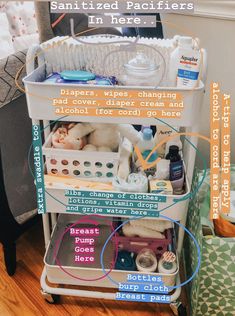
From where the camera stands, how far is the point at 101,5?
2.04ft

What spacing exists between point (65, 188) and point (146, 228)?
0.90ft

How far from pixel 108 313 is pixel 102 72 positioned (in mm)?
740

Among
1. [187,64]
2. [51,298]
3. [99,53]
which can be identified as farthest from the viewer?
[51,298]

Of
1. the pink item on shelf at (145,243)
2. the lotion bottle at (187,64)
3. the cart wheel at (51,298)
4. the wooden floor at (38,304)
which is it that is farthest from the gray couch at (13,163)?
the lotion bottle at (187,64)

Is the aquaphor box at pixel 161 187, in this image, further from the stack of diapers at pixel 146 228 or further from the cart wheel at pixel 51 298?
the cart wheel at pixel 51 298

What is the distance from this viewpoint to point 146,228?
1052mm

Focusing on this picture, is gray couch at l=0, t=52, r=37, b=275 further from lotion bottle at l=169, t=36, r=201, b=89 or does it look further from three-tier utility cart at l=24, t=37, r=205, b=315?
lotion bottle at l=169, t=36, r=201, b=89

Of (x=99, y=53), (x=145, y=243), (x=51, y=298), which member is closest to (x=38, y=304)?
(x=51, y=298)

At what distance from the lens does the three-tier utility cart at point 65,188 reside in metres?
0.79

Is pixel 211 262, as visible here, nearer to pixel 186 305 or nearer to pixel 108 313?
pixel 186 305

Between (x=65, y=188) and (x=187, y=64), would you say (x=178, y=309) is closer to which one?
(x=65, y=188)

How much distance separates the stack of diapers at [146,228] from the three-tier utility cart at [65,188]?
0.17ft

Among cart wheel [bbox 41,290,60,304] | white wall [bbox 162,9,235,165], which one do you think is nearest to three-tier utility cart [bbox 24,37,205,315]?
cart wheel [bbox 41,290,60,304]

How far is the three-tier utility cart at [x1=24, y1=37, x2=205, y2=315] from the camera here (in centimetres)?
79
